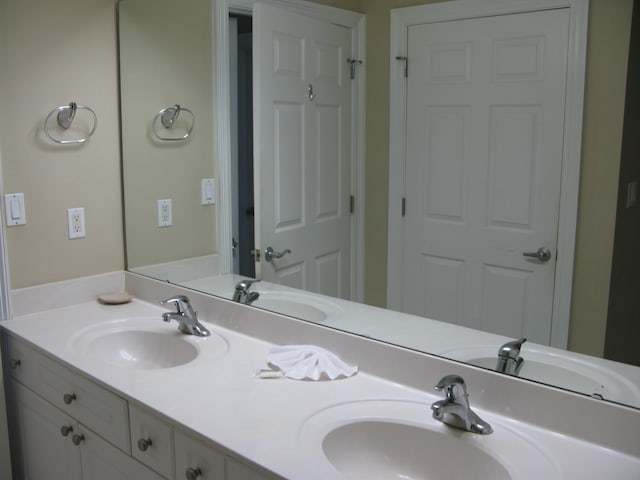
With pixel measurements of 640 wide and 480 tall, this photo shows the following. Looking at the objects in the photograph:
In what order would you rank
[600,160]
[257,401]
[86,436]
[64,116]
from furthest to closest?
[64,116]
[86,436]
[257,401]
[600,160]

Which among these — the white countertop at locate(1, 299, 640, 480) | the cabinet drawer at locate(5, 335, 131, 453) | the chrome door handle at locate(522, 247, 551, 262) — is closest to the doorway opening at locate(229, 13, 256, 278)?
the white countertop at locate(1, 299, 640, 480)

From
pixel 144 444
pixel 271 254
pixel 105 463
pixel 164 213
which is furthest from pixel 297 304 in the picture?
pixel 164 213

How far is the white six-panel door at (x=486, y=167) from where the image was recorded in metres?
1.42

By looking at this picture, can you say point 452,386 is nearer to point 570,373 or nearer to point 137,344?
point 570,373

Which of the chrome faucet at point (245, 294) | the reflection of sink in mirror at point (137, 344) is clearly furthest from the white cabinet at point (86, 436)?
the chrome faucet at point (245, 294)

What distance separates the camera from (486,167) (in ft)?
4.98

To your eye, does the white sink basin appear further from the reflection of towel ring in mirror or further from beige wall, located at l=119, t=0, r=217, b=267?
the reflection of towel ring in mirror

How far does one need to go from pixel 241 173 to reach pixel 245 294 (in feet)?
1.35

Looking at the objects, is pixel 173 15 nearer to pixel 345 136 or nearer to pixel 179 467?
pixel 345 136

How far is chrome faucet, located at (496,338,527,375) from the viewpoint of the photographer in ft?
4.95

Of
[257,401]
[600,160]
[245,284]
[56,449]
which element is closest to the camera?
[600,160]

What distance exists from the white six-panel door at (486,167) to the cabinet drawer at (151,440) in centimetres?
72

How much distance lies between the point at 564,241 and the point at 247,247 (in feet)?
3.57

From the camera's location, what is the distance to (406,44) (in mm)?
1619
